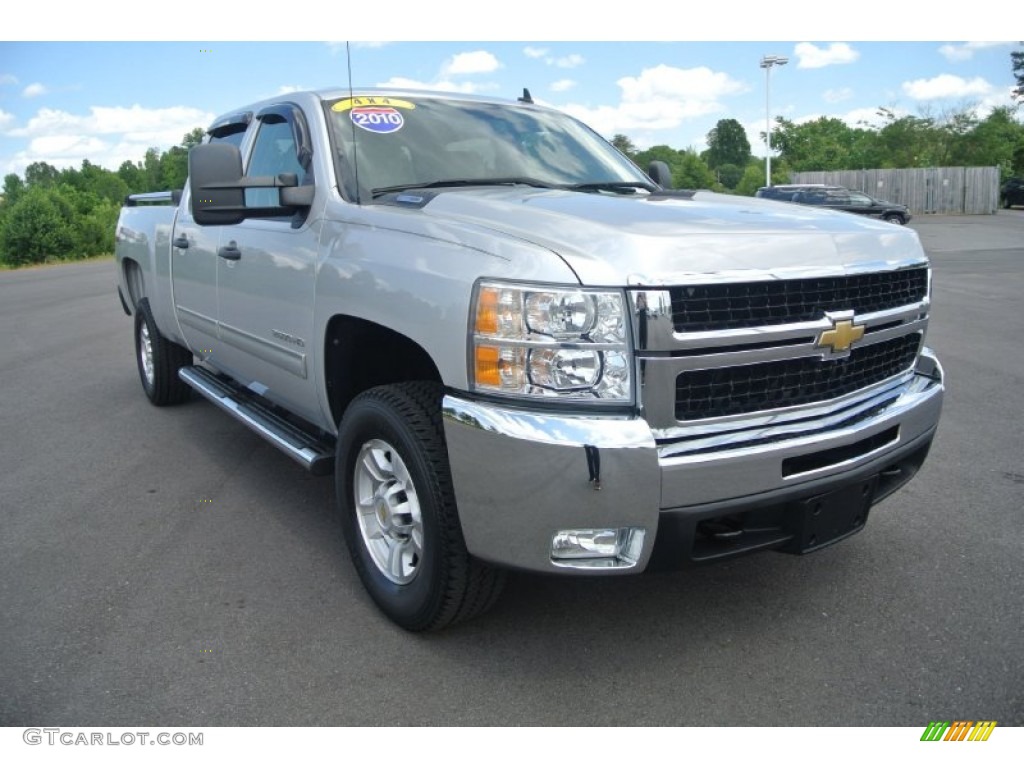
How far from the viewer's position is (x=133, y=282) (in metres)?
6.87

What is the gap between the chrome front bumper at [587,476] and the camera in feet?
7.97

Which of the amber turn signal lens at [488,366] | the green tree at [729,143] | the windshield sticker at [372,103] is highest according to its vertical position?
the green tree at [729,143]

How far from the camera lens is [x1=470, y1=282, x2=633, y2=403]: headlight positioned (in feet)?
8.13

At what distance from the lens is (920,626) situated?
10.1 feet

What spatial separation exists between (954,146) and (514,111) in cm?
5561

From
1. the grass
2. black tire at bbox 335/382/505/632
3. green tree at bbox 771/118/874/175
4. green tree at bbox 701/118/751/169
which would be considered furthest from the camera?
green tree at bbox 701/118/751/169

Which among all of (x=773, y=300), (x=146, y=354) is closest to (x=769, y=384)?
(x=773, y=300)

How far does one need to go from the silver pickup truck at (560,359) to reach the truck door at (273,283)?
2cm

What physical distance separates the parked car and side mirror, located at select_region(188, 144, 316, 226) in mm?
46916

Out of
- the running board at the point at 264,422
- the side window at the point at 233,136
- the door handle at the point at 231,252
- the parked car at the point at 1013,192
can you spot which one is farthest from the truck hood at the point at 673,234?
the parked car at the point at 1013,192

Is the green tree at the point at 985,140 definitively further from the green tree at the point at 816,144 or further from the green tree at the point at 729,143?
the green tree at the point at 729,143

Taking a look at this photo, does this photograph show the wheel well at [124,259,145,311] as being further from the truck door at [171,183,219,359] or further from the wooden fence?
the wooden fence

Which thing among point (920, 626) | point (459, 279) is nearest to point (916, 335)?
point (920, 626)

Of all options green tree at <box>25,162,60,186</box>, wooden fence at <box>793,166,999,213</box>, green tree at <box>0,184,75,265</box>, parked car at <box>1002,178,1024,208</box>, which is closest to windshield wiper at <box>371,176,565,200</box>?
green tree at <box>0,184,75,265</box>
